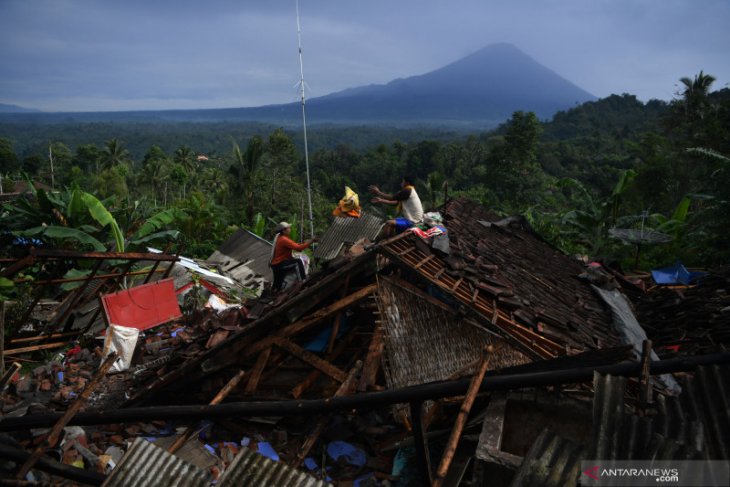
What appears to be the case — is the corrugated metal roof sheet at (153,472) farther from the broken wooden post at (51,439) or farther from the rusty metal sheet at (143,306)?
the rusty metal sheet at (143,306)

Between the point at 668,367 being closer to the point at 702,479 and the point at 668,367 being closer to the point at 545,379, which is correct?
the point at 545,379

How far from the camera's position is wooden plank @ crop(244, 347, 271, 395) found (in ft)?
17.7

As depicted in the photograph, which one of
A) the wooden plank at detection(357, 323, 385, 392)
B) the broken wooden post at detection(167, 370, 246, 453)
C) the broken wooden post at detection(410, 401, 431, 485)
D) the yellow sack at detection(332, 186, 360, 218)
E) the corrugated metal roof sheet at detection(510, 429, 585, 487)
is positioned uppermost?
the yellow sack at detection(332, 186, 360, 218)

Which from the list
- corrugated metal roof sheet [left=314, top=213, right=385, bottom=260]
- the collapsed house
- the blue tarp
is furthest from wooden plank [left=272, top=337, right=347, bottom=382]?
the blue tarp

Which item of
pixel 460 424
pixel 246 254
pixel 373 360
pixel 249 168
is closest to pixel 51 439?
pixel 460 424

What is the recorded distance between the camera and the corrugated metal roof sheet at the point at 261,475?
8.22ft

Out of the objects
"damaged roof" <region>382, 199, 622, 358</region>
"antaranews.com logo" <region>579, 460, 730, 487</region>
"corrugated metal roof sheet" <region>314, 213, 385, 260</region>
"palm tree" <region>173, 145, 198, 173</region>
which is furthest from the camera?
"palm tree" <region>173, 145, 198, 173</region>

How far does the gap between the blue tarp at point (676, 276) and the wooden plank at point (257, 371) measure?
868 cm

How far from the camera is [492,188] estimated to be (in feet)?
114

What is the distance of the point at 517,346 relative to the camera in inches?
181

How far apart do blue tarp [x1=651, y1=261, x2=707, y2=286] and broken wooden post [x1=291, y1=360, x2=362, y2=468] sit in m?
8.17

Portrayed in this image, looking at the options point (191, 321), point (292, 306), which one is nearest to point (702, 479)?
point (292, 306)

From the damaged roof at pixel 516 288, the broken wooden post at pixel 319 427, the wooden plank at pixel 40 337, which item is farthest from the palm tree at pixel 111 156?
the broken wooden post at pixel 319 427

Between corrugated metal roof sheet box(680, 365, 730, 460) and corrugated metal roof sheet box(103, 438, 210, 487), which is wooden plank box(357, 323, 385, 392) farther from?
corrugated metal roof sheet box(680, 365, 730, 460)
